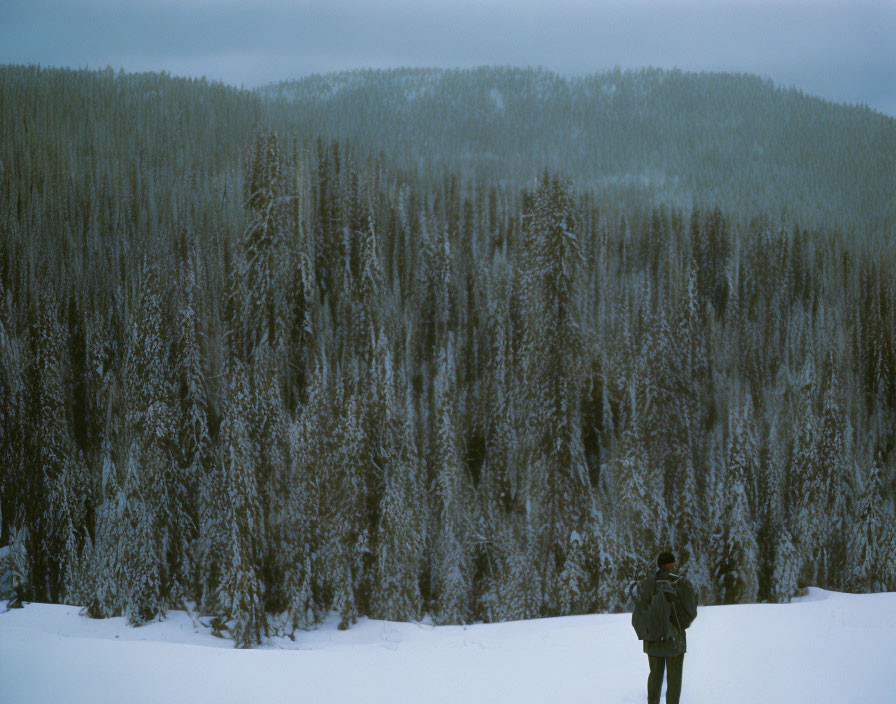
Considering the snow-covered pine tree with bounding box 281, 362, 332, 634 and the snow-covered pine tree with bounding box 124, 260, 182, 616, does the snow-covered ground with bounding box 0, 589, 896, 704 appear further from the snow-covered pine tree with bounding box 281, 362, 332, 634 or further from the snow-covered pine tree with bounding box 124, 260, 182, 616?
the snow-covered pine tree with bounding box 124, 260, 182, 616

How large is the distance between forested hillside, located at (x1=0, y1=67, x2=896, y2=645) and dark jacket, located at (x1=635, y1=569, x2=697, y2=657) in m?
4.22

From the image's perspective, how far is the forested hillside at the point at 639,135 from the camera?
27.3ft

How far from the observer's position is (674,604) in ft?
13.3

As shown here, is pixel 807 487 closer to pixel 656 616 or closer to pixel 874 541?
pixel 874 541

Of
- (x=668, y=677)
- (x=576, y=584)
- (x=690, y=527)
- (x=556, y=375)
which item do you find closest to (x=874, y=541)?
(x=690, y=527)

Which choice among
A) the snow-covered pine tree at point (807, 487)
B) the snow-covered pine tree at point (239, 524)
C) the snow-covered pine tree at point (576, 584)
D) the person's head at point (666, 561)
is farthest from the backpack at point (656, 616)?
the snow-covered pine tree at point (807, 487)

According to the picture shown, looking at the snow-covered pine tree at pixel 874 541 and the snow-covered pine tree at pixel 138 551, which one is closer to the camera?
the snow-covered pine tree at pixel 138 551

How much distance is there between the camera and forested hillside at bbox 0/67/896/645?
7.74m

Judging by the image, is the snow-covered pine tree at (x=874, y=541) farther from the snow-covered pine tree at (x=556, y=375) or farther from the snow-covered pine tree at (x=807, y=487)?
the snow-covered pine tree at (x=556, y=375)

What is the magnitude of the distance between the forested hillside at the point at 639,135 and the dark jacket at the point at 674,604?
5.53 meters

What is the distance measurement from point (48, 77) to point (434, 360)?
5.02 metres

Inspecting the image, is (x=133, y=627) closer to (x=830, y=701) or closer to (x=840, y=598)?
(x=830, y=701)

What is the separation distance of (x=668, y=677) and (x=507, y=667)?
171cm

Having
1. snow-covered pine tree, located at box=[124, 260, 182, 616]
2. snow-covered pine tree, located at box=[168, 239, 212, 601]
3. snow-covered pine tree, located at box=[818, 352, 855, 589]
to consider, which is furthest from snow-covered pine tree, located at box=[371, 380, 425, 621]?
snow-covered pine tree, located at box=[818, 352, 855, 589]
